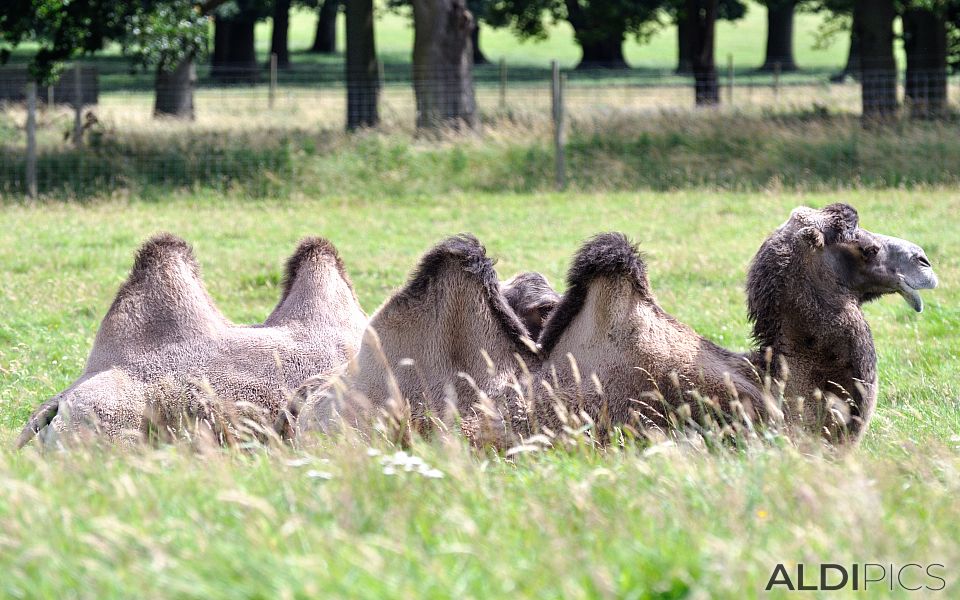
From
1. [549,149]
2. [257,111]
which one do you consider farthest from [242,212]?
[257,111]

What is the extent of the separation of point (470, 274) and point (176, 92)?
80.2 ft

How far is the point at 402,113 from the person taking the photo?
2683cm

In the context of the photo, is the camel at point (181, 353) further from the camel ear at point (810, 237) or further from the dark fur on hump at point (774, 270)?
the camel ear at point (810, 237)

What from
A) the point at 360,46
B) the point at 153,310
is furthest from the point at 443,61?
the point at 153,310

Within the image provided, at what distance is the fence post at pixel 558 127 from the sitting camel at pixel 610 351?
45.3 ft

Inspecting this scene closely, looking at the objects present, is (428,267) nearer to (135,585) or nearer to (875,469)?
(875,469)

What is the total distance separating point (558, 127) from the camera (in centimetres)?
2031

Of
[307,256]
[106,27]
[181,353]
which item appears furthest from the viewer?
[106,27]

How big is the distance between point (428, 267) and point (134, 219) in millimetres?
11763

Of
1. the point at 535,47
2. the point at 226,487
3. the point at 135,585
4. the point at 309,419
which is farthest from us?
the point at 535,47

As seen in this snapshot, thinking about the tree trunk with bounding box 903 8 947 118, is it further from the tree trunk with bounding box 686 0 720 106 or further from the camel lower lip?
the camel lower lip

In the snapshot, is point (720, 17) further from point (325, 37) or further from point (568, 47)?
point (325, 37)

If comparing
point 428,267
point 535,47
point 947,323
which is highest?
point 535,47

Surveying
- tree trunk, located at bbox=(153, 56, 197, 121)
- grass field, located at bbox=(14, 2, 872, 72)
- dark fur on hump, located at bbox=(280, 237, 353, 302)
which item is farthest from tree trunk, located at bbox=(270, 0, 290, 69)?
dark fur on hump, located at bbox=(280, 237, 353, 302)
